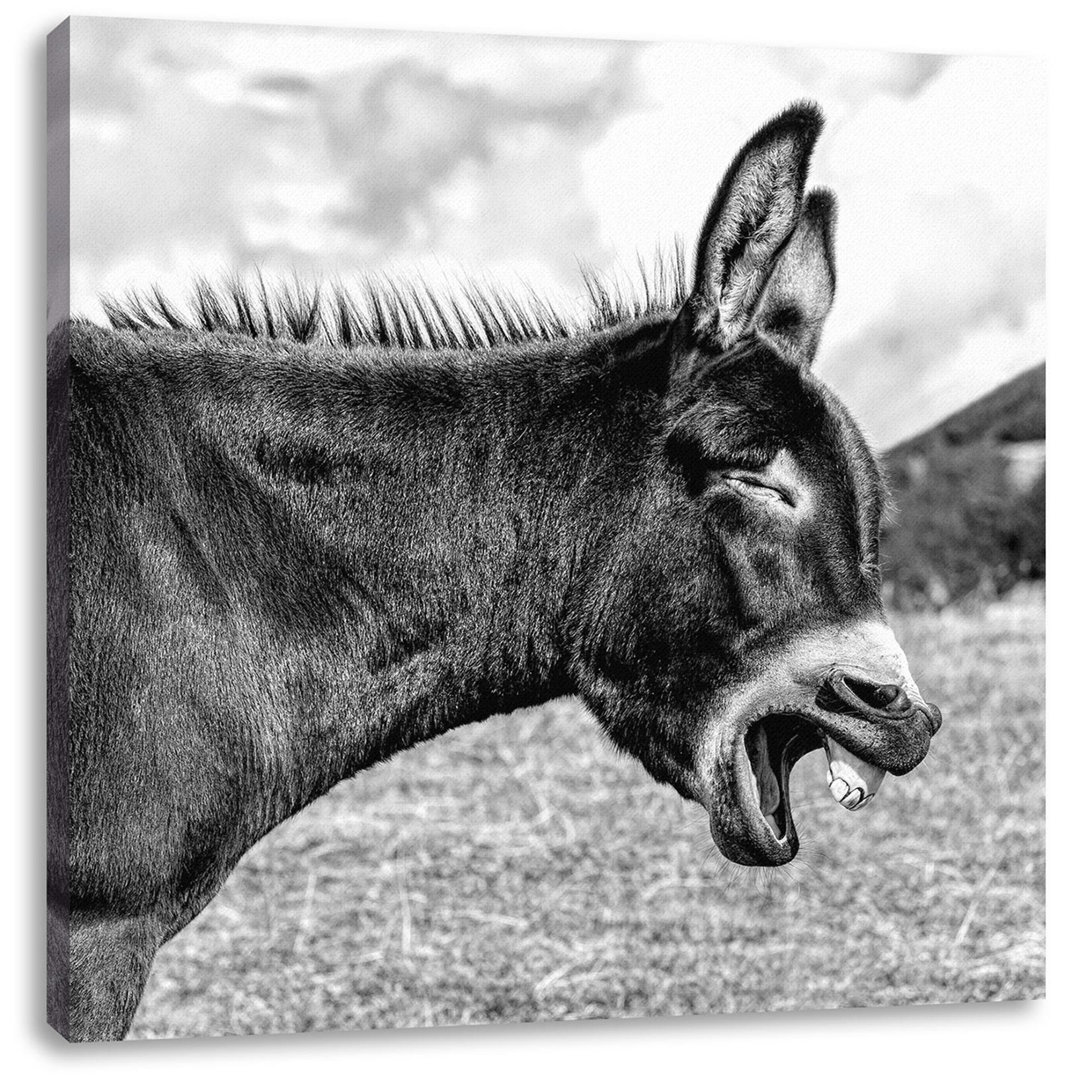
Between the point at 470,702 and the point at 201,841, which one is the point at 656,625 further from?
the point at 201,841

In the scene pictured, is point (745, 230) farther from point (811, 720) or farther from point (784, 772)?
point (784, 772)

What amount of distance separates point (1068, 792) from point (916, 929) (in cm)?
47

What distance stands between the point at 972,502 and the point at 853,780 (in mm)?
1209

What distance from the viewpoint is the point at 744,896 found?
4.03 m

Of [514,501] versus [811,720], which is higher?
[514,501]

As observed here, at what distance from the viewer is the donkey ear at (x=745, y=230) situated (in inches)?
124

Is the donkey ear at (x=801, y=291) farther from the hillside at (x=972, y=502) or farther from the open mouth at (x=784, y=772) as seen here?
the open mouth at (x=784, y=772)

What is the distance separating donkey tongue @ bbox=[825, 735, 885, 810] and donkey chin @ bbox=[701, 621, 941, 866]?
3 centimetres

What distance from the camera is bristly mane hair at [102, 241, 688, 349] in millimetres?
3215

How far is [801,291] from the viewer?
3352 millimetres

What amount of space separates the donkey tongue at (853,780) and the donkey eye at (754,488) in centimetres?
52

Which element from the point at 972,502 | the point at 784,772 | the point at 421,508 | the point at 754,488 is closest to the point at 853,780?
the point at 784,772

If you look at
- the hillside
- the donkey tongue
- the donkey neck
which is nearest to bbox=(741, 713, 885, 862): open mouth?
the donkey tongue

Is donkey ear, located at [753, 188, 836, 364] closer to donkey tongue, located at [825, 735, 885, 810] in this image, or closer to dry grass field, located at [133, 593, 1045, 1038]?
donkey tongue, located at [825, 735, 885, 810]
